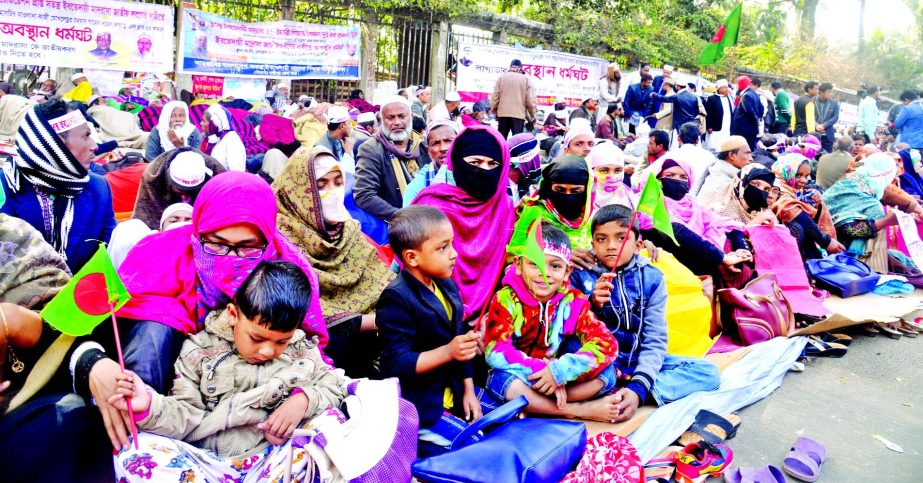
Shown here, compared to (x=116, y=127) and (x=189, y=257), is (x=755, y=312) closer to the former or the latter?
(x=189, y=257)

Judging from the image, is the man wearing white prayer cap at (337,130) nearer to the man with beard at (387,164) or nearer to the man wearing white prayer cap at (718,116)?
the man with beard at (387,164)

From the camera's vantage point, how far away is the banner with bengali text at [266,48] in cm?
1080

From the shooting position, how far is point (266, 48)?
1141 cm

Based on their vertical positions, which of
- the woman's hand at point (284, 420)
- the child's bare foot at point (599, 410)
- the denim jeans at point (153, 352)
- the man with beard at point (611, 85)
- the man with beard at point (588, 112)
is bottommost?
the child's bare foot at point (599, 410)

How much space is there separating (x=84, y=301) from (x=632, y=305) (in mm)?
2523

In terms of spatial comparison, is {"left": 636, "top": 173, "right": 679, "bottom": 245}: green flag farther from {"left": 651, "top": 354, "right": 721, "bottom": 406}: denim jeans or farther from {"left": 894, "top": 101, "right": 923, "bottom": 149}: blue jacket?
{"left": 894, "top": 101, "right": 923, "bottom": 149}: blue jacket

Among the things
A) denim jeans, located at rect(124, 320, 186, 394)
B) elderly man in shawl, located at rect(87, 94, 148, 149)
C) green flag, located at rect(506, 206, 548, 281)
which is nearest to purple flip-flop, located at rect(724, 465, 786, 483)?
green flag, located at rect(506, 206, 548, 281)

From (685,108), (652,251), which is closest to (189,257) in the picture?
(652,251)

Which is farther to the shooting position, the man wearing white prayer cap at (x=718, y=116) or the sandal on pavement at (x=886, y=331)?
the man wearing white prayer cap at (x=718, y=116)

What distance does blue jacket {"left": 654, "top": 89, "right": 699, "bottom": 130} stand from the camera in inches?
457

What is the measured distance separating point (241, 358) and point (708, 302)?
3.15m

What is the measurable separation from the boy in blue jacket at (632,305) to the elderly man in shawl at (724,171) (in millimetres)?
2445

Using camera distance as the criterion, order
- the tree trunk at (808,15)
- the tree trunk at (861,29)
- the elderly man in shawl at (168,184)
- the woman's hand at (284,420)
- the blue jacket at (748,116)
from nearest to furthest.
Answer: the woman's hand at (284,420)
the elderly man in shawl at (168,184)
the blue jacket at (748,116)
the tree trunk at (808,15)
the tree trunk at (861,29)

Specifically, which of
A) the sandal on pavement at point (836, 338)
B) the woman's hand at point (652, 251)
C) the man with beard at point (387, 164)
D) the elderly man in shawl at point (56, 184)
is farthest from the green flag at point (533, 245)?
the sandal on pavement at point (836, 338)
